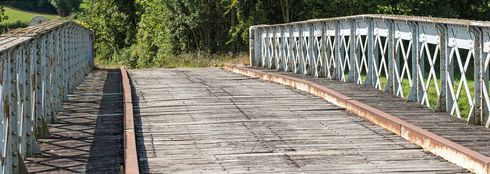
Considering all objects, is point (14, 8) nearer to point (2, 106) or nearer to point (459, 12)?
point (459, 12)

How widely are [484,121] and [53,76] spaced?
6013mm

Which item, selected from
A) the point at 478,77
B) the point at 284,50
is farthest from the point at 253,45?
the point at 478,77

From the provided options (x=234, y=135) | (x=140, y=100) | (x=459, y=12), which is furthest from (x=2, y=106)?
(x=459, y=12)

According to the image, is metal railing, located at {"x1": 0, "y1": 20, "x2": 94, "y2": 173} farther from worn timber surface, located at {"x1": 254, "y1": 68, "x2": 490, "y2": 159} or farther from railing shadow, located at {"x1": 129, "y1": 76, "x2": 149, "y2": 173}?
worn timber surface, located at {"x1": 254, "y1": 68, "x2": 490, "y2": 159}

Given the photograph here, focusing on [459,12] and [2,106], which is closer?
[2,106]

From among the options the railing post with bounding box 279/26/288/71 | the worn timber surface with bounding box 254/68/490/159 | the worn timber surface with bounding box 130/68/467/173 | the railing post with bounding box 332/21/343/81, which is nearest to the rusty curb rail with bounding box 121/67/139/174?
the worn timber surface with bounding box 130/68/467/173

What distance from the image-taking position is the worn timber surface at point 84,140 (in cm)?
932

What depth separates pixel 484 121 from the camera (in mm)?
11039

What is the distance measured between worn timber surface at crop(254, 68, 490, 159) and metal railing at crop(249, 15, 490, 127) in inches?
7.3

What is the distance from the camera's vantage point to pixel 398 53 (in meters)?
14.8

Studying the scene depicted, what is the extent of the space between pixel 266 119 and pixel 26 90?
3912 millimetres

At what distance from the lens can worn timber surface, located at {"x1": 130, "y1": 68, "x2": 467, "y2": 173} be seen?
926 centimetres

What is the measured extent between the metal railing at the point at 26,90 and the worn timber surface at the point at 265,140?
1156 millimetres

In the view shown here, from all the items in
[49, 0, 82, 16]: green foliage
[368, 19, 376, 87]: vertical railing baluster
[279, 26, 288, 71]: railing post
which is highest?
[368, 19, 376, 87]: vertical railing baluster
